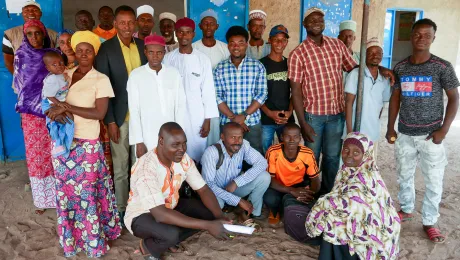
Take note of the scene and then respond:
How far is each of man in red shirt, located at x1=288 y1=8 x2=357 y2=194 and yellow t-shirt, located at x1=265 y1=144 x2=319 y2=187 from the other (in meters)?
0.23

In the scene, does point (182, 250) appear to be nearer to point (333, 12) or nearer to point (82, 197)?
point (82, 197)

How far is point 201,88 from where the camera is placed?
11.6 ft

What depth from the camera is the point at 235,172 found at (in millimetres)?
3490

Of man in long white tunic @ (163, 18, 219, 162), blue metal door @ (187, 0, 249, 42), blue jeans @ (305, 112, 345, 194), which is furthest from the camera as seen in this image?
blue metal door @ (187, 0, 249, 42)

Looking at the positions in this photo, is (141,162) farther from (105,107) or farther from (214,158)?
(214,158)

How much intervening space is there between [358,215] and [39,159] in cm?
305

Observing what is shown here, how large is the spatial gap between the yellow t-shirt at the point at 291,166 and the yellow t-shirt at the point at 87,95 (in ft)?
5.32

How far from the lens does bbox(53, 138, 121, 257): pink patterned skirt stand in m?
2.76

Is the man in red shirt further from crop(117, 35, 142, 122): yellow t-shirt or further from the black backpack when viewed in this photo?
crop(117, 35, 142, 122): yellow t-shirt

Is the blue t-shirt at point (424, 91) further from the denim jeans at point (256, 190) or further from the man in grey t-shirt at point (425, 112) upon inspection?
the denim jeans at point (256, 190)

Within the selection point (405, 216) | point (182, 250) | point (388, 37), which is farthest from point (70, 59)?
point (388, 37)

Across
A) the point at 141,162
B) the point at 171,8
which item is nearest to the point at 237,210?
the point at 141,162

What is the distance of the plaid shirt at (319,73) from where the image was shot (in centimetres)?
346

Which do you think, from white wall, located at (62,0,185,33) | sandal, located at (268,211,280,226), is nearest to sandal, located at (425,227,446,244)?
sandal, located at (268,211,280,226)
